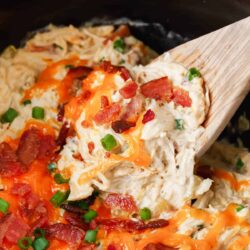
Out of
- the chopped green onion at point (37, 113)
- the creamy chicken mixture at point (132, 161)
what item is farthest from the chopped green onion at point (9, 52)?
the chopped green onion at point (37, 113)

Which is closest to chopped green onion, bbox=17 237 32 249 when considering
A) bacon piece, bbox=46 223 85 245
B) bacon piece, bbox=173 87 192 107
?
bacon piece, bbox=46 223 85 245

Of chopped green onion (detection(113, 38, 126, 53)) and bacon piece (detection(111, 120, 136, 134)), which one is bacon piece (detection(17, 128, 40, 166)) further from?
chopped green onion (detection(113, 38, 126, 53))

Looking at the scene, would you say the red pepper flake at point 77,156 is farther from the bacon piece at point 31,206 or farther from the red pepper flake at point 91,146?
the bacon piece at point 31,206

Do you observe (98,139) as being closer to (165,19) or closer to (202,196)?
(202,196)

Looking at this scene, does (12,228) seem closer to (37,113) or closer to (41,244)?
(41,244)

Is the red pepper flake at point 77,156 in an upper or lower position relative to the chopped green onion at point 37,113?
lower

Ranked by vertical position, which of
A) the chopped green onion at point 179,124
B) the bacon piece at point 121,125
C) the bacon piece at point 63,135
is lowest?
the bacon piece at point 63,135
